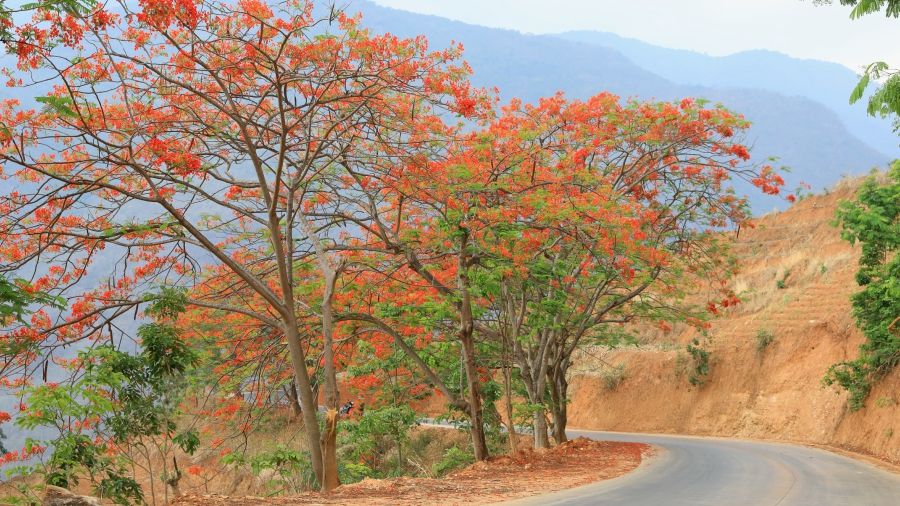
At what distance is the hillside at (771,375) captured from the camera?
75.2 feet

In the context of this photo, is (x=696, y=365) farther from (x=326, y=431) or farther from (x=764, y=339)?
(x=326, y=431)

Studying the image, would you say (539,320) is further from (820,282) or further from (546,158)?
(820,282)

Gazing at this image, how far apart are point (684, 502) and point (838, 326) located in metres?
19.2

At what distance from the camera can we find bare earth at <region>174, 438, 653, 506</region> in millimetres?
9969

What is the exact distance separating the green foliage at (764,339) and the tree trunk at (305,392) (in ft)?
74.4

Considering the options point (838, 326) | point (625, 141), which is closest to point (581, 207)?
point (625, 141)

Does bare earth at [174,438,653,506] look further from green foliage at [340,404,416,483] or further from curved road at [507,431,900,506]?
green foliage at [340,404,416,483]

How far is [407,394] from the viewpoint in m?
23.9

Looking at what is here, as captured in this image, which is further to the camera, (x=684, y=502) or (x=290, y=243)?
(x=290, y=243)

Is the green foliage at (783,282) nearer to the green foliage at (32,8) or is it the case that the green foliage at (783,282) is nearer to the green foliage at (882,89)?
the green foliage at (882,89)

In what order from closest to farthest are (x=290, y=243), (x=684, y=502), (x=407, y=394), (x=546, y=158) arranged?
(x=684, y=502) < (x=290, y=243) < (x=546, y=158) < (x=407, y=394)

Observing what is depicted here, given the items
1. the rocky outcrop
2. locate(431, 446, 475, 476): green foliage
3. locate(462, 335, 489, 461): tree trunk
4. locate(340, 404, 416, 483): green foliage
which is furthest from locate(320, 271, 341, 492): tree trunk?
locate(431, 446, 475, 476): green foliage

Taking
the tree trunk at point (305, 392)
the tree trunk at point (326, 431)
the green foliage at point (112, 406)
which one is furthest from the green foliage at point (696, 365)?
the green foliage at point (112, 406)

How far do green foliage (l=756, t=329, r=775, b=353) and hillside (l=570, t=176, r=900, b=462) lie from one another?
8 centimetres
